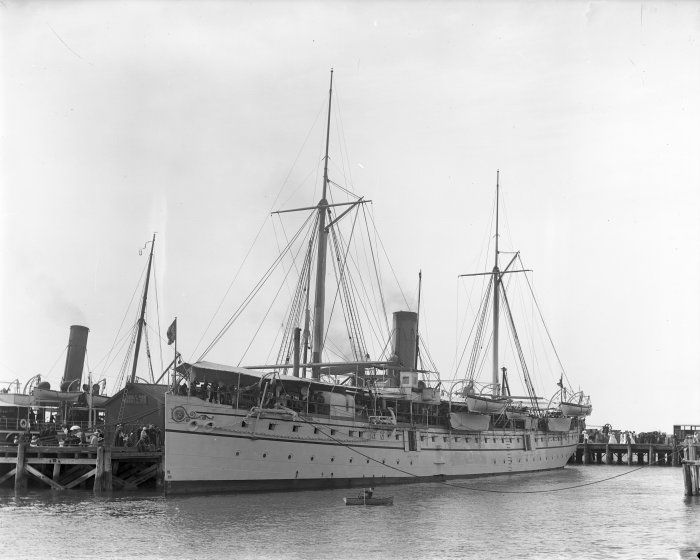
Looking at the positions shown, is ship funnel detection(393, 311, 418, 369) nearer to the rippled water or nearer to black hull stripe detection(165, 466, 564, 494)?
black hull stripe detection(165, 466, 564, 494)

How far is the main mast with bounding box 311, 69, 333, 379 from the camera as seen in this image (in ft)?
150

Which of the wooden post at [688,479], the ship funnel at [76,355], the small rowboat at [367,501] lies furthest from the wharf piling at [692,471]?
the ship funnel at [76,355]

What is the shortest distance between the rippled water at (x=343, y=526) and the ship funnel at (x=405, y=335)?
12.3 meters

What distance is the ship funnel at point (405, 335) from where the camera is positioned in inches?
2007

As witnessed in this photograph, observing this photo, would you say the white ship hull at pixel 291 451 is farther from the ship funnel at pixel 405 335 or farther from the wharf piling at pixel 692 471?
the wharf piling at pixel 692 471

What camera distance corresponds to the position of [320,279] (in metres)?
46.8

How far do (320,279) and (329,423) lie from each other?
34.2 ft

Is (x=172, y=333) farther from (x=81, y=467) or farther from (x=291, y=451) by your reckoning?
(x=81, y=467)

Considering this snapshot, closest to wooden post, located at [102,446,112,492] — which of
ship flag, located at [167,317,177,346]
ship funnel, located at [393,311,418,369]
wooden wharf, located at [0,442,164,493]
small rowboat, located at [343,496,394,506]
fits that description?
wooden wharf, located at [0,442,164,493]

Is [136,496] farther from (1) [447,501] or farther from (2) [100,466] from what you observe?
(1) [447,501]

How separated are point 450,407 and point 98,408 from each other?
2025 cm

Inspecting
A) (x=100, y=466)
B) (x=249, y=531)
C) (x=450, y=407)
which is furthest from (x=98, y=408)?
(x=249, y=531)

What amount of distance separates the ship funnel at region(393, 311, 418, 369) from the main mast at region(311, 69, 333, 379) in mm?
6447

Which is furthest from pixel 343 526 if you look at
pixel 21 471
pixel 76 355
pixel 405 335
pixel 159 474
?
pixel 76 355
